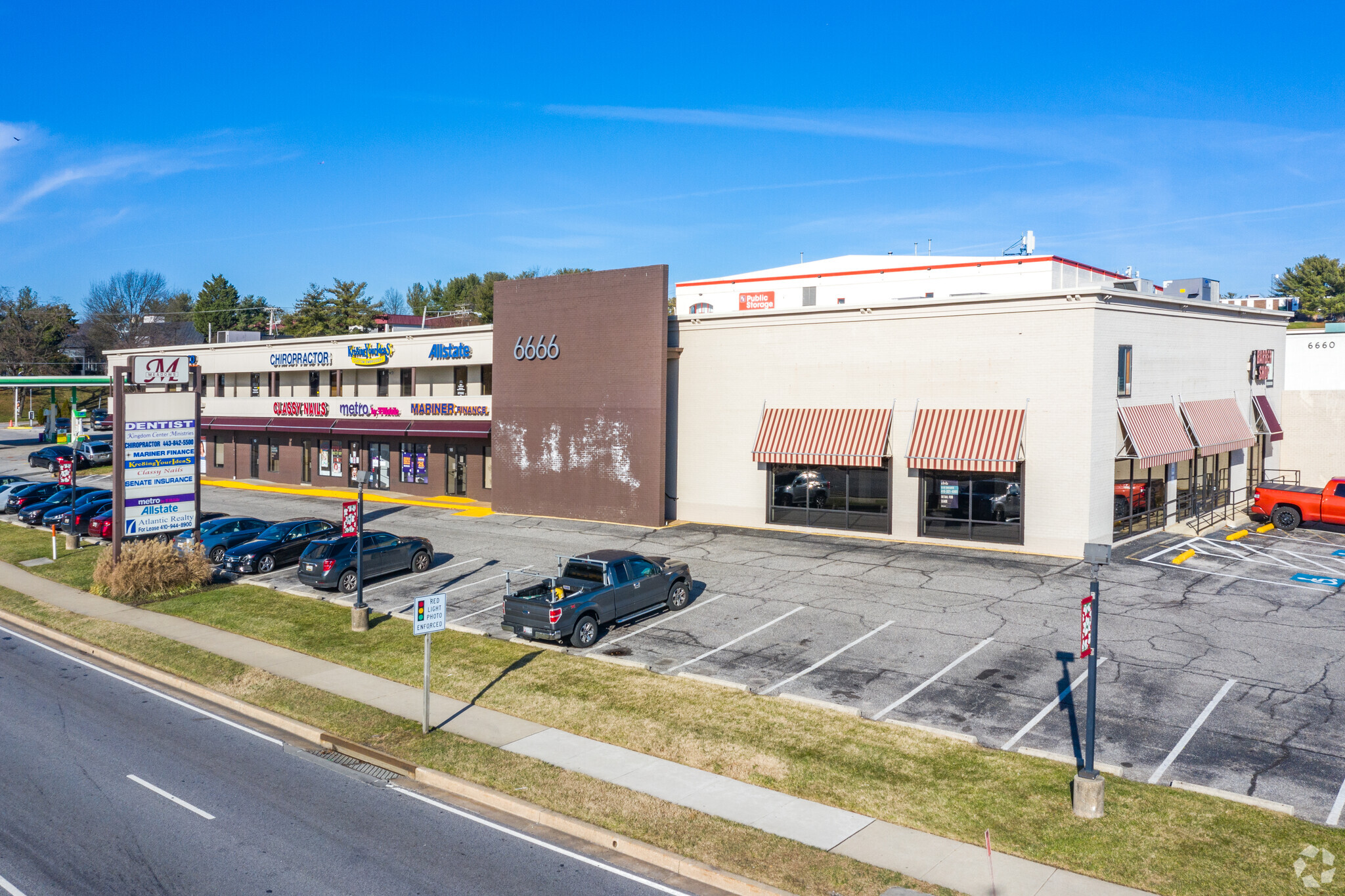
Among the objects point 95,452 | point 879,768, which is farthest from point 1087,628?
point 95,452

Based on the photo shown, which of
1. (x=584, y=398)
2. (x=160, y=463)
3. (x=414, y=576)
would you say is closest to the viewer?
(x=414, y=576)

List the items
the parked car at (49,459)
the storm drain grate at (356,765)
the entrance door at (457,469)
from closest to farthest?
the storm drain grate at (356,765) → the entrance door at (457,469) → the parked car at (49,459)

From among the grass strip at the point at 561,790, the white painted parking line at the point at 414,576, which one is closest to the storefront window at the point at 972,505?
the white painted parking line at the point at 414,576

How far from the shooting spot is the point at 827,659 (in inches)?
747

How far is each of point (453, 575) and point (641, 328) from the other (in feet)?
42.2

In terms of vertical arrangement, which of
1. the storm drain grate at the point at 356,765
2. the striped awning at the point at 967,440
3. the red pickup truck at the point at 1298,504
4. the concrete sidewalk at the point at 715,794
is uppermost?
the striped awning at the point at 967,440

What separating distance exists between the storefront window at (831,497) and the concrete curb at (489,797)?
2076 cm

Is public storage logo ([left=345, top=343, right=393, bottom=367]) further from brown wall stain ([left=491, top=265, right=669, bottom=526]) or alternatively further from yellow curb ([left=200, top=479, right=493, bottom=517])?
brown wall stain ([left=491, top=265, right=669, bottom=526])

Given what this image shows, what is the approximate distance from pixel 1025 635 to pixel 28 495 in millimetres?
46531

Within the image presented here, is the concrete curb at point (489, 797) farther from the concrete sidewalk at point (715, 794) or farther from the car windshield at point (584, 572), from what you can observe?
the car windshield at point (584, 572)

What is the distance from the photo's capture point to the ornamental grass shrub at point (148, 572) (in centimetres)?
2659

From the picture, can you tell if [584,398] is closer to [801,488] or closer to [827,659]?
[801,488]

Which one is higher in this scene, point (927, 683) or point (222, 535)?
point (222, 535)

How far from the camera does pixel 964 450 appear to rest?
28906 millimetres
